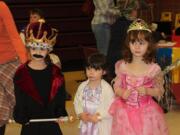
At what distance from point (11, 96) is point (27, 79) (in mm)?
681

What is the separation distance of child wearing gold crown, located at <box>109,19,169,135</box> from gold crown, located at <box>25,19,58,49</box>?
0.55 meters

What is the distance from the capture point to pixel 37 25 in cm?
283

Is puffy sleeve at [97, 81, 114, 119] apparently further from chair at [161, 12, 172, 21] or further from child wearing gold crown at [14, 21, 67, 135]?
chair at [161, 12, 172, 21]

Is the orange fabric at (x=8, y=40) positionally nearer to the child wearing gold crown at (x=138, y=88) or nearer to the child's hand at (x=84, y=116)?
the child's hand at (x=84, y=116)

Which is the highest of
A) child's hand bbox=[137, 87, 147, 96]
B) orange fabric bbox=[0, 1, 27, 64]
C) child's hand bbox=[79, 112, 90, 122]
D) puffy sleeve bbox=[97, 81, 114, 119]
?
orange fabric bbox=[0, 1, 27, 64]

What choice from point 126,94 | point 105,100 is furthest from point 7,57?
point 126,94

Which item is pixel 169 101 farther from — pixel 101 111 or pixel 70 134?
pixel 101 111

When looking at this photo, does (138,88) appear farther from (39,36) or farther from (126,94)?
(39,36)

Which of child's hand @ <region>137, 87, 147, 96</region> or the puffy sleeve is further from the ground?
child's hand @ <region>137, 87, 147, 96</region>

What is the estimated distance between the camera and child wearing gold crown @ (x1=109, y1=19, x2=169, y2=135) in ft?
9.71

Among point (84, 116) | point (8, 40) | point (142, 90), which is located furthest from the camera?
point (8, 40)

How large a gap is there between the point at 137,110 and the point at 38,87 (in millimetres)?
710

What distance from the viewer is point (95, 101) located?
3174 mm

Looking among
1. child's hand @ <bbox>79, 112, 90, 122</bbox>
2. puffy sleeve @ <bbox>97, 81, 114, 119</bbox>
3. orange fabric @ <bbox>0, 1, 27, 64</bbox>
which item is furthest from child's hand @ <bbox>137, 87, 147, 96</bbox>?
orange fabric @ <bbox>0, 1, 27, 64</bbox>
